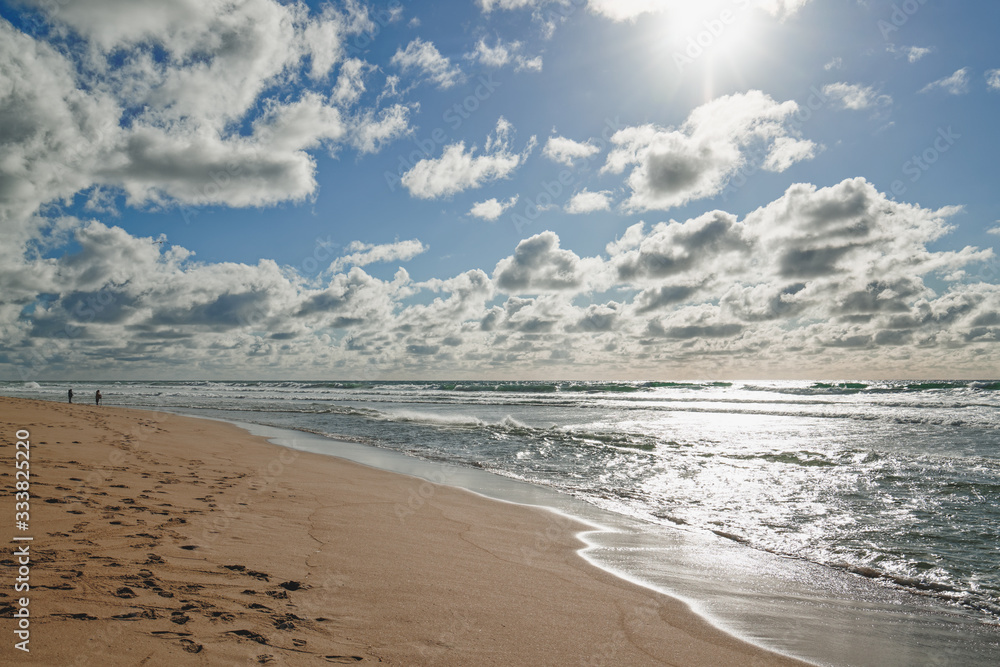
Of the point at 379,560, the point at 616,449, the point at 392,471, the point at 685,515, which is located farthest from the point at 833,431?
the point at 379,560

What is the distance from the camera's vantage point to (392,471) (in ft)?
45.0

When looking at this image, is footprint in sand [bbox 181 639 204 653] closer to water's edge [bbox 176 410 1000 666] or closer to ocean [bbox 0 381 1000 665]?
water's edge [bbox 176 410 1000 666]

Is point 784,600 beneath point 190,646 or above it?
beneath

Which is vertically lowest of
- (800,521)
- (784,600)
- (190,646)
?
(800,521)

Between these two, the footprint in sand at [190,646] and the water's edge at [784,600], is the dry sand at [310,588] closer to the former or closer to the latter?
the footprint in sand at [190,646]

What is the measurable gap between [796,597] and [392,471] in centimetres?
1028

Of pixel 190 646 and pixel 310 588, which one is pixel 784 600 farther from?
pixel 190 646

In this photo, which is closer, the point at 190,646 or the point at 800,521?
the point at 190,646

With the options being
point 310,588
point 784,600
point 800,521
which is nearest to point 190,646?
point 310,588

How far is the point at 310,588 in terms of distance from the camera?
15.4 feet

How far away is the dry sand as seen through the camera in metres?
3.53

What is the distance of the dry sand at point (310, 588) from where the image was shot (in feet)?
11.6

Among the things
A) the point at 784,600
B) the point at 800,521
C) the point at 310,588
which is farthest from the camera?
the point at 800,521

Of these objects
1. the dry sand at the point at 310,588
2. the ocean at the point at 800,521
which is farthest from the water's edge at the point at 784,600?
the dry sand at the point at 310,588
